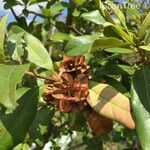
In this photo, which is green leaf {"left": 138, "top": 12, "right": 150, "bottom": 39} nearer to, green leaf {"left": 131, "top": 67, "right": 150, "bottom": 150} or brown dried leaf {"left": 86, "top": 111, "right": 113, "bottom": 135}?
green leaf {"left": 131, "top": 67, "right": 150, "bottom": 150}

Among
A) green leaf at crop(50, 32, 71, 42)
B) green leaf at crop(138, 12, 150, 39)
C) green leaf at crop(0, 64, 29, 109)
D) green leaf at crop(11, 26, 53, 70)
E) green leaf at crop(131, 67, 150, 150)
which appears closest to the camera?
green leaf at crop(0, 64, 29, 109)

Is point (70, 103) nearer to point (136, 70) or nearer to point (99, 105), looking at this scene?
point (99, 105)

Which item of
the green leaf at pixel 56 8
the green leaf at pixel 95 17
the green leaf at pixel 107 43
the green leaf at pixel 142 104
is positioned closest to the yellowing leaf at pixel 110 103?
the green leaf at pixel 142 104

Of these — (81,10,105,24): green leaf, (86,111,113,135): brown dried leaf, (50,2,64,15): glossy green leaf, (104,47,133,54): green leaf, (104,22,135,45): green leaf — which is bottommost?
(50,2,64,15): glossy green leaf

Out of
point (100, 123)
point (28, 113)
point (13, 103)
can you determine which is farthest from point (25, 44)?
point (13, 103)

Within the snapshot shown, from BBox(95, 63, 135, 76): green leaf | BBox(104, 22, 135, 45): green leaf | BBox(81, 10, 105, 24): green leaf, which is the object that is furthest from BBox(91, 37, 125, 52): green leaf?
BBox(81, 10, 105, 24): green leaf
